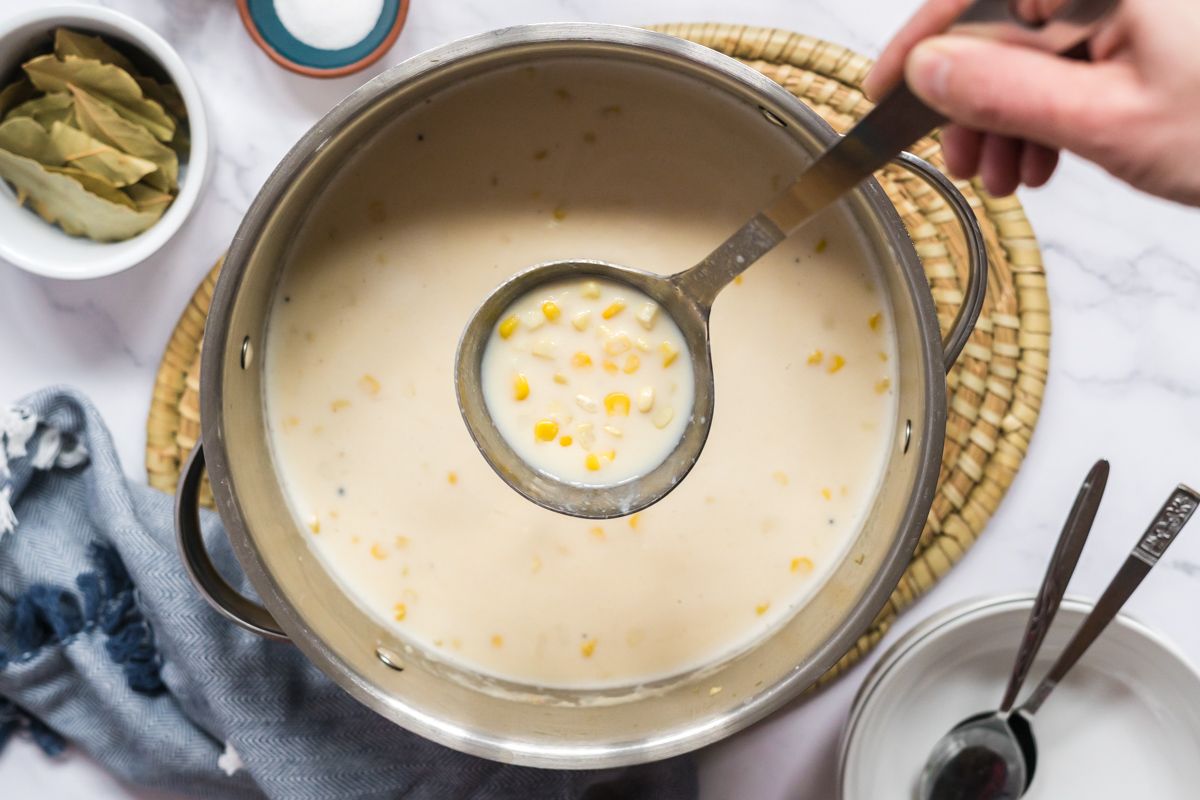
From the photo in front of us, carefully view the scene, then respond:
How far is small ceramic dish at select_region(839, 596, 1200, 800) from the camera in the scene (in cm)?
110

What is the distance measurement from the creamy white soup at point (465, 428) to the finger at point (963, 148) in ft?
0.50

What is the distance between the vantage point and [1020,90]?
70 cm

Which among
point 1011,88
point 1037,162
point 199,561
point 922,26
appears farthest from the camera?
point 199,561

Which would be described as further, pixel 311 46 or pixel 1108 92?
pixel 311 46

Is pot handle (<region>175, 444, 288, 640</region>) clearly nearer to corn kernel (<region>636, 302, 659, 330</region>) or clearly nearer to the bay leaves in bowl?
the bay leaves in bowl

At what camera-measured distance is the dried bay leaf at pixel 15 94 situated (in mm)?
1167

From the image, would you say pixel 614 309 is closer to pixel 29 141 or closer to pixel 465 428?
pixel 465 428

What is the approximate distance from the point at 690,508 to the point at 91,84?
0.79m

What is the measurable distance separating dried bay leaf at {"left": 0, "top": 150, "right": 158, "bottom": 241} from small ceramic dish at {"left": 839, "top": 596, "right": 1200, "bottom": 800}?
0.93 m

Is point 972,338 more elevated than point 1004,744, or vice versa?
point 972,338

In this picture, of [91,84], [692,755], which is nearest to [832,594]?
[692,755]

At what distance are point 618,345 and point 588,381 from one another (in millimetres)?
46

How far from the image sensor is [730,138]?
42.6 inches

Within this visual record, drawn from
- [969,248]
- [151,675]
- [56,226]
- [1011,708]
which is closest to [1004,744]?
[1011,708]
